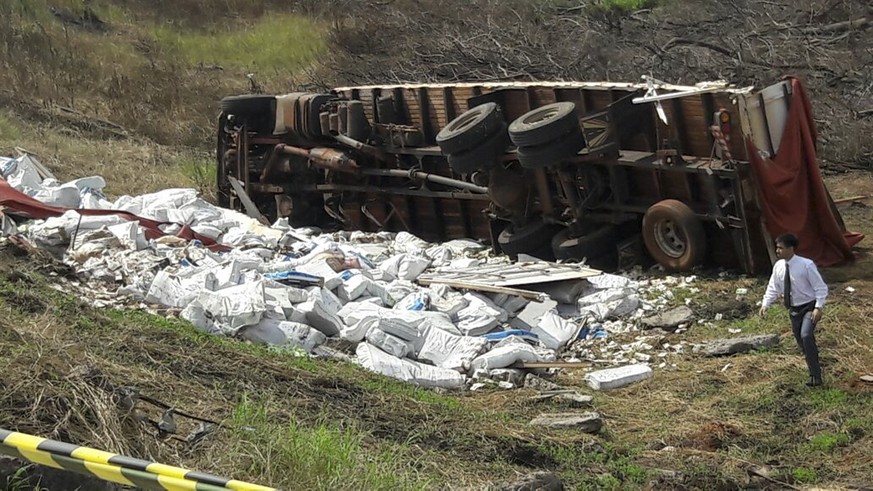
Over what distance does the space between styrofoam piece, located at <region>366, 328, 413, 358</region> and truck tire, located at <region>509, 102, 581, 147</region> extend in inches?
130

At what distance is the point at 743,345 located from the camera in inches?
358

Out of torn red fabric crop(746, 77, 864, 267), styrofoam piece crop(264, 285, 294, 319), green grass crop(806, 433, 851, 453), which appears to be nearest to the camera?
green grass crop(806, 433, 851, 453)

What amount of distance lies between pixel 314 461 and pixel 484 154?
780 centimetres

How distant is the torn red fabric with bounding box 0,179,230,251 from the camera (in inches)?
474

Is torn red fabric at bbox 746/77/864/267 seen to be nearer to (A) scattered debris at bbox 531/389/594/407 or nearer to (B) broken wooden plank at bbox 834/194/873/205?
(B) broken wooden plank at bbox 834/194/873/205

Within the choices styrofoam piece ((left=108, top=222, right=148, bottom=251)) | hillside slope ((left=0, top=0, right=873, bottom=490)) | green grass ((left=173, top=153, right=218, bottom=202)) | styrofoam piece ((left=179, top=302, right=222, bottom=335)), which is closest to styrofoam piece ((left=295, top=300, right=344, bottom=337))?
styrofoam piece ((left=179, top=302, right=222, bottom=335))

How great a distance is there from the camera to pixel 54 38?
86.8 feet

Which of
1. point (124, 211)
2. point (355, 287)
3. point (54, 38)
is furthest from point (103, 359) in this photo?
point (54, 38)

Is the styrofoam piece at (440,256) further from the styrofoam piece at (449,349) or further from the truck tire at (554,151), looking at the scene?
the styrofoam piece at (449,349)

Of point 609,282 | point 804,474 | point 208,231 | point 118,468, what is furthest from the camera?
point 208,231

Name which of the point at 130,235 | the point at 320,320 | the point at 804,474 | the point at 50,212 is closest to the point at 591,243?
the point at 320,320

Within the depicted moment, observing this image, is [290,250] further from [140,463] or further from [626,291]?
[140,463]

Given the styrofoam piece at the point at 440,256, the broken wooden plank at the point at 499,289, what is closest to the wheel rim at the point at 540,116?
the styrofoam piece at the point at 440,256

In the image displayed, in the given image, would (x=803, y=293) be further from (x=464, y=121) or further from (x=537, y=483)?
(x=464, y=121)
